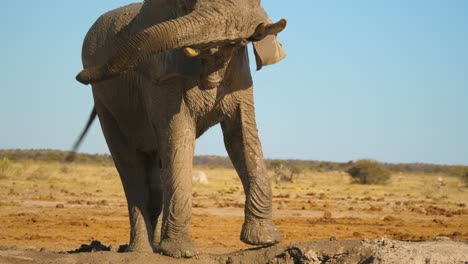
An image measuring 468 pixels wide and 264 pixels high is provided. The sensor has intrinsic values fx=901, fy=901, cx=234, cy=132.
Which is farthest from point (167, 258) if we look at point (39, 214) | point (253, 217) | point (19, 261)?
point (39, 214)

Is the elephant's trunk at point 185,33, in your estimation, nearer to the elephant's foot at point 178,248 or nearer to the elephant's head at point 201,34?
the elephant's head at point 201,34

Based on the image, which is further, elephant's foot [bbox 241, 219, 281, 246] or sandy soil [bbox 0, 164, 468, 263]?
sandy soil [bbox 0, 164, 468, 263]

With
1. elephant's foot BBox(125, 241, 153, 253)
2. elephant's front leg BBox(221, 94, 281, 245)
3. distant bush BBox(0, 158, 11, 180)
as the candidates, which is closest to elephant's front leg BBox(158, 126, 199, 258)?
elephant's front leg BBox(221, 94, 281, 245)

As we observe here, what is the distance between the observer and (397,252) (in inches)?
303

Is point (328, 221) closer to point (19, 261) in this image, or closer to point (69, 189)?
point (19, 261)

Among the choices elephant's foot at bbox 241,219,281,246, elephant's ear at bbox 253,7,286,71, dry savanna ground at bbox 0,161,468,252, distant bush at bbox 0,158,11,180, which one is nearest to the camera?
elephant's ear at bbox 253,7,286,71

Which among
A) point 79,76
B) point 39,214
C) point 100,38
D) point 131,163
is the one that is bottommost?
point 39,214

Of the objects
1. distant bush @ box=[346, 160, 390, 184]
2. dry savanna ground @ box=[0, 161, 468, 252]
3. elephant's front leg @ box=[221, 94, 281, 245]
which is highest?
distant bush @ box=[346, 160, 390, 184]

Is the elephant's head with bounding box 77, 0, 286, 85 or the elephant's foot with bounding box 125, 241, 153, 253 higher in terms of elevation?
the elephant's head with bounding box 77, 0, 286, 85

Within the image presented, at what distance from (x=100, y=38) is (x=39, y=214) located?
12026 millimetres

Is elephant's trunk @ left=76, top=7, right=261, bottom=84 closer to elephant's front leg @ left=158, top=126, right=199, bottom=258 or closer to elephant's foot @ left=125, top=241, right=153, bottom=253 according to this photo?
elephant's front leg @ left=158, top=126, right=199, bottom=258

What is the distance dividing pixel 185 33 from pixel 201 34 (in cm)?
13

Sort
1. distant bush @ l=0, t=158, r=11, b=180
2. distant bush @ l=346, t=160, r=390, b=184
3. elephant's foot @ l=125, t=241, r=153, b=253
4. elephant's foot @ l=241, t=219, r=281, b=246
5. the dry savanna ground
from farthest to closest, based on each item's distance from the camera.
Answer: distant bush @ l=346, t=160, r=390, b=184, distant bush @ l=0, t=158, r=11, b=180, the dry savanna ground, elephant's foot @ l=125, t=241, r=153, b=253, elephant's foot @ l=241, t=219, r=281, b=246

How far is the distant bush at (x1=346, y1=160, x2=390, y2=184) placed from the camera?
48688 millimetres
